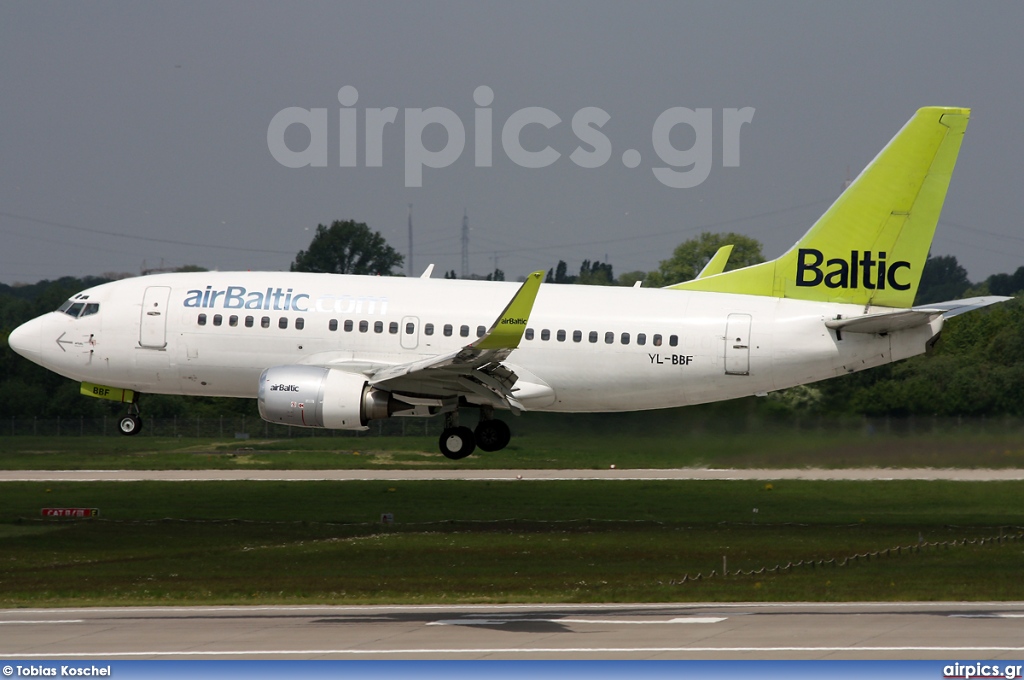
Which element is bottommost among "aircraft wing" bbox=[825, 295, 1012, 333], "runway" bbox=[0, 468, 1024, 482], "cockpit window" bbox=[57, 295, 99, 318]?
"runway" bbox=[0, 468, 1024, 482]

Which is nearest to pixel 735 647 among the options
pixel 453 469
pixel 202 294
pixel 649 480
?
pixel 202 294

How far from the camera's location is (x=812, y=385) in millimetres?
49281

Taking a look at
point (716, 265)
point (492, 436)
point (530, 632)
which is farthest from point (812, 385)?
point (530, 632)

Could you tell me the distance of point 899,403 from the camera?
4919 cm

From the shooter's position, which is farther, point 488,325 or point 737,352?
point 488,325

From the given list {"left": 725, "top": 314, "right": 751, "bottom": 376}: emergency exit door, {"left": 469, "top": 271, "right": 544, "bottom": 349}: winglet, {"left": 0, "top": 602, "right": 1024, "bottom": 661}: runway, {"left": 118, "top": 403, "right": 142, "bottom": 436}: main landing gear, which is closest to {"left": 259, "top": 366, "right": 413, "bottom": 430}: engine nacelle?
{"left": 469, "top": 271, "right": 544, "bottom": 349}: winglet

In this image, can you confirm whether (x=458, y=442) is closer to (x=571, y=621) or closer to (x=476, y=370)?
(x=476, y=370)

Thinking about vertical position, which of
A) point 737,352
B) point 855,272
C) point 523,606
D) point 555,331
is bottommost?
point 523,606

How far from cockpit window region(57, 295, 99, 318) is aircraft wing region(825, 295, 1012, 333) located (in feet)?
71.0

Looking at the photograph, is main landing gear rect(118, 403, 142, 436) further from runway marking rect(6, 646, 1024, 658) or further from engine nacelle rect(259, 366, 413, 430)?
runway marking rect(6, 646, 1024, 658)

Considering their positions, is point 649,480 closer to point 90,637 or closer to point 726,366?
point 726,366

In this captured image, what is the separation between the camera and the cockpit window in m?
40.7

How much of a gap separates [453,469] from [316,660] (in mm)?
38558

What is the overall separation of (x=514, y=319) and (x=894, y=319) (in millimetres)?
10600
